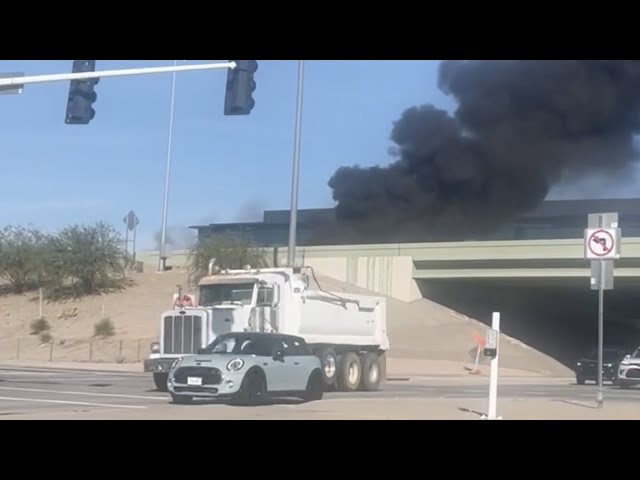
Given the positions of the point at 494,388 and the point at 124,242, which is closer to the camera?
the point at 494,388

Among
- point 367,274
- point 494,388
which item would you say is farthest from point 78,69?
point 367,274

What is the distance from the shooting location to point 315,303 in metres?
27.7

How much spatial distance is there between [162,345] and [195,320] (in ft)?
3.56

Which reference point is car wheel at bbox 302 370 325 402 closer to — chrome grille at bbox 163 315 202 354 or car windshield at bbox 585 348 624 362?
chrome grille at bbox 163 315 202 354

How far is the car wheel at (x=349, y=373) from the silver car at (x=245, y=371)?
485cm

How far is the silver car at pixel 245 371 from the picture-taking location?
20.8 metres

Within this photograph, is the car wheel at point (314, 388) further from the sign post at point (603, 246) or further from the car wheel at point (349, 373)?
the sign post at point (603, 246)

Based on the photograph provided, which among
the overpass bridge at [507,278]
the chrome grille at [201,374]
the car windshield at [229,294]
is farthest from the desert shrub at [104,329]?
the chrome grille at [201,374]
